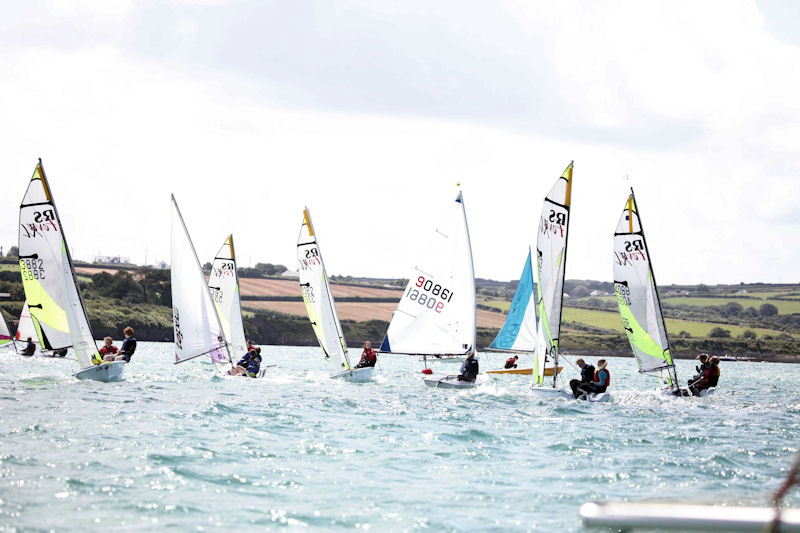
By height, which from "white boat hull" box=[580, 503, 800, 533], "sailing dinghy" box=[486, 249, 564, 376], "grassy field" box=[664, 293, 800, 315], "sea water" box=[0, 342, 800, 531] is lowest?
"sea water" box=[0, 342, 800, 531]

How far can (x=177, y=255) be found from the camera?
26922 millimetres

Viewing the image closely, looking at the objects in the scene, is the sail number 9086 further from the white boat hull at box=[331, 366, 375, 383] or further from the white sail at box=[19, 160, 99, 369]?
the white sail at box=[19, 160, 99, 369]

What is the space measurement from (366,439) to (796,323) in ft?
427

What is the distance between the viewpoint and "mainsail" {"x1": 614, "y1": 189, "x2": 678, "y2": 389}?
26766 millimetres

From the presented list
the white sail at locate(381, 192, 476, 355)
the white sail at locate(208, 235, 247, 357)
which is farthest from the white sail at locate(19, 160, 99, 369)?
the white sail at locate(381, 192, 476, 355)

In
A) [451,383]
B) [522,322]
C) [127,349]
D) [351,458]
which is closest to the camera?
[351,458]

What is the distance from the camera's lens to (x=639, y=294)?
27328 millimetres

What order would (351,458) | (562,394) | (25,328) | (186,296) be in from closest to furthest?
(351,458) → (562,394) → (186,296) → (25,328)

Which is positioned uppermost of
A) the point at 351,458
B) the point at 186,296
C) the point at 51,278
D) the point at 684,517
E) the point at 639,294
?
the point at 639,294

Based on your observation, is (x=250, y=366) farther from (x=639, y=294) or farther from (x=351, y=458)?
(x=351, y=458)

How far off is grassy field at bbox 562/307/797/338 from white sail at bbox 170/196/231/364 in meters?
90.8

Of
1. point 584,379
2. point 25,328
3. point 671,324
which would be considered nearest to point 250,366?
point 584,379

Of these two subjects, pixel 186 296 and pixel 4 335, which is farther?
pixel 4 335

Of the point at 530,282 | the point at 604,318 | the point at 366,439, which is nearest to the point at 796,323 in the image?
the point at 604,318
